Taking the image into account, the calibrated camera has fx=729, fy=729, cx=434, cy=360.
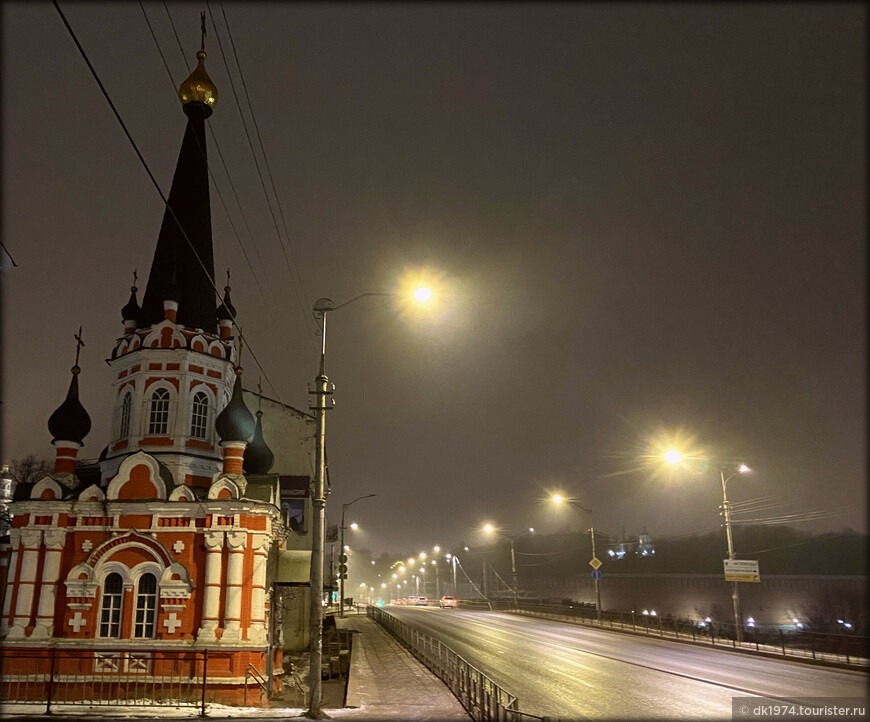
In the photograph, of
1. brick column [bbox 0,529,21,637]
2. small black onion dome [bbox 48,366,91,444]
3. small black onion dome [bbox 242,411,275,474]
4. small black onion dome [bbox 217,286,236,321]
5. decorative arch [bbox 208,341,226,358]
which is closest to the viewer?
brick column [bbox 0,529,21,637]

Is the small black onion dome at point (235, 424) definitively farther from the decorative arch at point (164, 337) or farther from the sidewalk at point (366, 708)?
the sidewalk at point (366, 708)

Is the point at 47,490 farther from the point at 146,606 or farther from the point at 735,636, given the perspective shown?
the point at 735,636

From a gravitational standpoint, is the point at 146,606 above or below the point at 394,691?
above

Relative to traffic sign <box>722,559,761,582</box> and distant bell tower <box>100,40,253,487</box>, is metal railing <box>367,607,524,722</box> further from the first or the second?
traffic sign <box>722,559,761,582</box>

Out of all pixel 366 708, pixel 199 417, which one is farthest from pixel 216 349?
pixel 366 708

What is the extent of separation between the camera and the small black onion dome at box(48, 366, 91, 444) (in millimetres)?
24125

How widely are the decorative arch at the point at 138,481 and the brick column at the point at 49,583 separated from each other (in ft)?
6.07

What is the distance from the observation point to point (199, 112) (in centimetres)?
2925

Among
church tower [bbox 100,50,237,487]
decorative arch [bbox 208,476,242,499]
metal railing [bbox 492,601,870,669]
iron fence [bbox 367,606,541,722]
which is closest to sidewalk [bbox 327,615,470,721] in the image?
iron fence [bbox 367,606,541,722]

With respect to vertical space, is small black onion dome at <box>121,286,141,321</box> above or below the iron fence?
above

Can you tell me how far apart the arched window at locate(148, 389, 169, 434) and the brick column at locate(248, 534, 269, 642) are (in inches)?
256

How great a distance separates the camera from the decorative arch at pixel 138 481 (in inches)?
867

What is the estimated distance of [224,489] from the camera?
21797 mm

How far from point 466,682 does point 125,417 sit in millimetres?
15953
